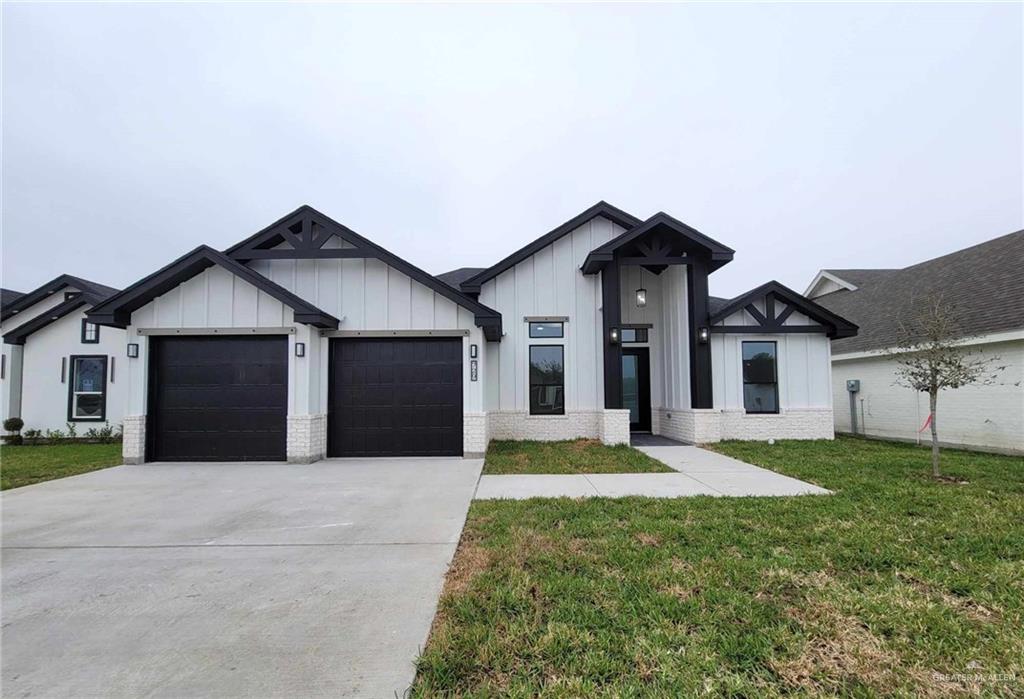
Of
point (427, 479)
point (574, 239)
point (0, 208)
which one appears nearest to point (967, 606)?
point (427, 479)

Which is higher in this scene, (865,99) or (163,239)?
(865,99)

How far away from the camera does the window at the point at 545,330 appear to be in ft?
38.2

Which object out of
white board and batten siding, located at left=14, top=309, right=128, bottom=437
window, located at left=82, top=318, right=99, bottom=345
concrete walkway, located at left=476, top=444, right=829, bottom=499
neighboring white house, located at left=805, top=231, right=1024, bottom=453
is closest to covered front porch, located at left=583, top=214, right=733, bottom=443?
concrete walkway, located at left=476, top=444, right=829, bottom=499

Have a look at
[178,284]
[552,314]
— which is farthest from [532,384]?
[178,284]

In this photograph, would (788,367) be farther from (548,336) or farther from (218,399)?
(218,399)

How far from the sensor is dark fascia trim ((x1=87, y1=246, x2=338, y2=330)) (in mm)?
8227

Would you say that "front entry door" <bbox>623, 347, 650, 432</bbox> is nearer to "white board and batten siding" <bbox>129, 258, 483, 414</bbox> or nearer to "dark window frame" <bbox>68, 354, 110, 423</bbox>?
"white board and batten siding" <bbox>129, 258, 483, 414</bbox>

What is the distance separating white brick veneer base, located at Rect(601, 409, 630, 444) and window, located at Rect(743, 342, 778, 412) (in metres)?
3.45

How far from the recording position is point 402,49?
44.0ft

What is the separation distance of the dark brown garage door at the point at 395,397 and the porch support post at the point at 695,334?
5.80m

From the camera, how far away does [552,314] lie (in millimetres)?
11641

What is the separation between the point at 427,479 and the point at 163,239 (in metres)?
23.5

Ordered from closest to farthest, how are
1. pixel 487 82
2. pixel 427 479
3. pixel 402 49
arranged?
1. pixel 427 479
2. pixel 402 49
3. pixel 487 82

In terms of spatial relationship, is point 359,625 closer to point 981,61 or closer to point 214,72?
point 214,72
